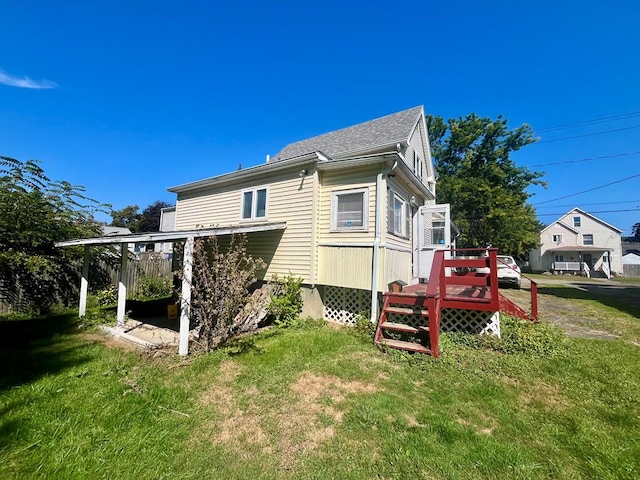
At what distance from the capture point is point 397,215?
8.02 metres

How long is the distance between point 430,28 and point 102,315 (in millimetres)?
15753

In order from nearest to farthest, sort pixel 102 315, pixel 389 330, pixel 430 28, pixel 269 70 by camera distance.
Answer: pixel 389 330, pixel 102 315, pixel 430 28, pixel 269 70

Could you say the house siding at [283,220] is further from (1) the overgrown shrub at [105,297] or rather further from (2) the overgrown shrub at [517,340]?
(1) the overgrown shrub at [105,297]

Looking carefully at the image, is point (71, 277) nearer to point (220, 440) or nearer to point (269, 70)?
point (220, 440)

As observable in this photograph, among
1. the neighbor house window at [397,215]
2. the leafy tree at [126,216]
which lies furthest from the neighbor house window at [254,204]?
the leafy tree at [126,216]

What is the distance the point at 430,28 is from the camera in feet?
36.3

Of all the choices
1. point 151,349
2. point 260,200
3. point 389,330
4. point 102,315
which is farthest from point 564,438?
point 102,315

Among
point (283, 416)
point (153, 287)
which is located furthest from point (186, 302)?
point (153, 287)

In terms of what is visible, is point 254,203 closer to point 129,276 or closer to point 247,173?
point 247,173

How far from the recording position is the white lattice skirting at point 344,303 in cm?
727

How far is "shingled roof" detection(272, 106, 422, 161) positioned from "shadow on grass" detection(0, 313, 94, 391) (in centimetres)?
960

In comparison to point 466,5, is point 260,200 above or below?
below

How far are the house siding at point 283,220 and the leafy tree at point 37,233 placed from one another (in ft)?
15.6

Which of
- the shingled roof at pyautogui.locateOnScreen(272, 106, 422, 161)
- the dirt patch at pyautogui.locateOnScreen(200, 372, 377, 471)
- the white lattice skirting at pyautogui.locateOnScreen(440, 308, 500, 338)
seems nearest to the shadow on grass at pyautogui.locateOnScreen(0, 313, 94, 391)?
the dirt patch at pyautogui.locateOnScreen(200, 372, 377, 471)
